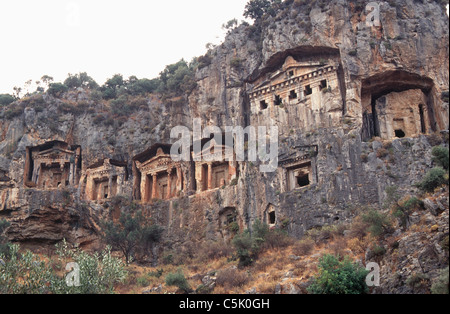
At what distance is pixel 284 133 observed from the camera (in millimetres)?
36406

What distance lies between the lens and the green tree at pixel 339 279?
20062 millimetres

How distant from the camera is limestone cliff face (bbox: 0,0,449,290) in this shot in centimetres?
3241

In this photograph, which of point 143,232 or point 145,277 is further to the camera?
point 143,232

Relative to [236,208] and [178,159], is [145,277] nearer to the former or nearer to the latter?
[236,208]

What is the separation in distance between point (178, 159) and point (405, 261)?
2580 cm

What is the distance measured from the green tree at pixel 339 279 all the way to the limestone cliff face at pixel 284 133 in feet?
32.7

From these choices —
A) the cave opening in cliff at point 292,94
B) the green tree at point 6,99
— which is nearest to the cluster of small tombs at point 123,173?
the cave opening in cliff at point 292,94

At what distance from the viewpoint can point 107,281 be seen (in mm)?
23766

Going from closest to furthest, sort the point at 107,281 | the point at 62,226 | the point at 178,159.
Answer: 1. the point at 107,281
2. the point at 62,226
3. the point at 178,159

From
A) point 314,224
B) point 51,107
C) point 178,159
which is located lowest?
point 314,224

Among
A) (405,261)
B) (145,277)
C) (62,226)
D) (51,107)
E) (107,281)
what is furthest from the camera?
(51,107)

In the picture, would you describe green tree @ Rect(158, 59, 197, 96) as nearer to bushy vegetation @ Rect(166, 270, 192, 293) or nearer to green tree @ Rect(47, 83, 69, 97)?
green tree @ Rect(47, 83, 69, 97)

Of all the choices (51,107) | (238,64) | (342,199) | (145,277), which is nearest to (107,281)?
(145,277)

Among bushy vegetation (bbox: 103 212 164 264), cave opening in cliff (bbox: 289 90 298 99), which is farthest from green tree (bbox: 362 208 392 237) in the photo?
bushy vegetation (bbox: 103 212 164 264)
